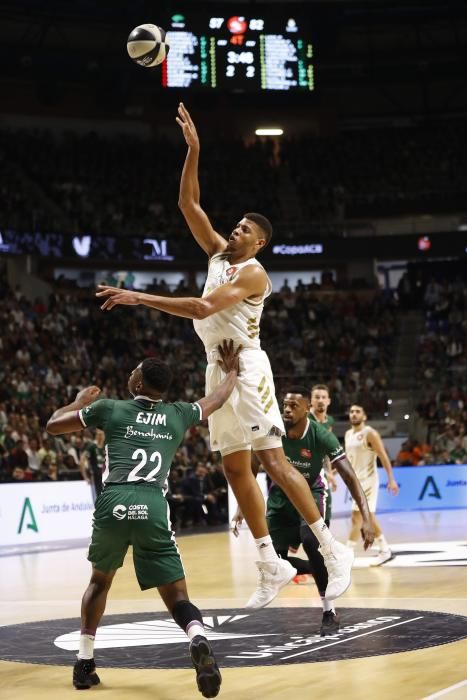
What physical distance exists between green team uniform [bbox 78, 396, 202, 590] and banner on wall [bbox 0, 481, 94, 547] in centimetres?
1089

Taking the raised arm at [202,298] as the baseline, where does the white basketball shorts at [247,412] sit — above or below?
below

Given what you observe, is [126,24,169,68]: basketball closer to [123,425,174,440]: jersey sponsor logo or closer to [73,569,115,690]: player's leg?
[123,425,174,440]: jersey sponsor logo

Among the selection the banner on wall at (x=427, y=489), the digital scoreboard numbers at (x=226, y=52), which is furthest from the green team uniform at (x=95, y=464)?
the digital scoreboard numbers at (x=226, y=52)

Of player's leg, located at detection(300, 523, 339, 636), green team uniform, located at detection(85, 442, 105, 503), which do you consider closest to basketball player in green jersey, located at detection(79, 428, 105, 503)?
green team uniform, located at detection(85, 442, 105, 503)

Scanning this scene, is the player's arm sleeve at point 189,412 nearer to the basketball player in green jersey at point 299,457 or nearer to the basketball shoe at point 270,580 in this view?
the basketball shoe at point 270,580

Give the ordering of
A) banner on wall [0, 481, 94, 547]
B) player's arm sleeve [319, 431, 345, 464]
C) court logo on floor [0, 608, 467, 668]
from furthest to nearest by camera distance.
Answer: banner on wall [0, 481, 94, 547] < player's arm sleeve [319, 431, 345, 464] < court logo on floor [0, 608, 467, 668]

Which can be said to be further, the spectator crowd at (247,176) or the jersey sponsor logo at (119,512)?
the spectator crowd at (247,176)

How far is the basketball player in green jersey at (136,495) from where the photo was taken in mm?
5965

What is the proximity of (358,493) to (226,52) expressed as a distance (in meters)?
22.0

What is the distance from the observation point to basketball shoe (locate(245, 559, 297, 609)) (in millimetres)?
7277

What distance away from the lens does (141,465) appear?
6105 mm

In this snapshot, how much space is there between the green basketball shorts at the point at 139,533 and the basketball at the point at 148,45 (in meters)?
3.83

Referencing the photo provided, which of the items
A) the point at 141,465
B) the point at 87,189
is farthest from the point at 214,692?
the point at 87,189

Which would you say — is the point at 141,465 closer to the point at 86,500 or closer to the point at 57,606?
the point at 57,606
